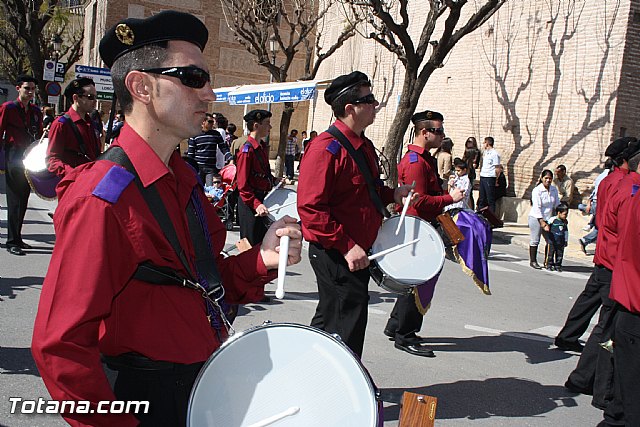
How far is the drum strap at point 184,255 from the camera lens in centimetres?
202

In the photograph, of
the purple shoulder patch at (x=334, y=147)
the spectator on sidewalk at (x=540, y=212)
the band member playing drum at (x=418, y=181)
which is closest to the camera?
the purple shoulder patch at (x=334, y=147)

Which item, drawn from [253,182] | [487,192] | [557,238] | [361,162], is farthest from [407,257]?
[487,192]

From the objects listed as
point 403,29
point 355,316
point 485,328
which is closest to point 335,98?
point 355,316

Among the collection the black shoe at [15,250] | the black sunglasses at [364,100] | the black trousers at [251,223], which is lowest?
the black shoe at [15,250]

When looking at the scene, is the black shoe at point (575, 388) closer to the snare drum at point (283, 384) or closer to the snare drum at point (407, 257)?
the snare drum at point (407, 257)

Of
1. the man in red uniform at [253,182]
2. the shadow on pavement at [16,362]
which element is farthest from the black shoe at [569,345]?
the shadow on pavement at [16,362]

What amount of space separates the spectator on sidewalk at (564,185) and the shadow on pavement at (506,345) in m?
9.47

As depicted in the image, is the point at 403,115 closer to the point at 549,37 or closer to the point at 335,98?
the point at 549,37

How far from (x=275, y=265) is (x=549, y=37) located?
1696 centimetres

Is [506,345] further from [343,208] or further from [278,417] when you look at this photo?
[278,417]

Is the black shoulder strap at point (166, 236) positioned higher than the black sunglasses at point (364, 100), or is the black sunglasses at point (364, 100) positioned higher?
the black sunglasses at point (364, 100)

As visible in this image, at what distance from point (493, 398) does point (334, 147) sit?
235 centimetres

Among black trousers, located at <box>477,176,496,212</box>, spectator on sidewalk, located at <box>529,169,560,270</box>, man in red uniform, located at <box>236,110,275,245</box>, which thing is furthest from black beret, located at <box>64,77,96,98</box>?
black trousers, located at <box>477,176,496,212</box>

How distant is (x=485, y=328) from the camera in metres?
7.35
